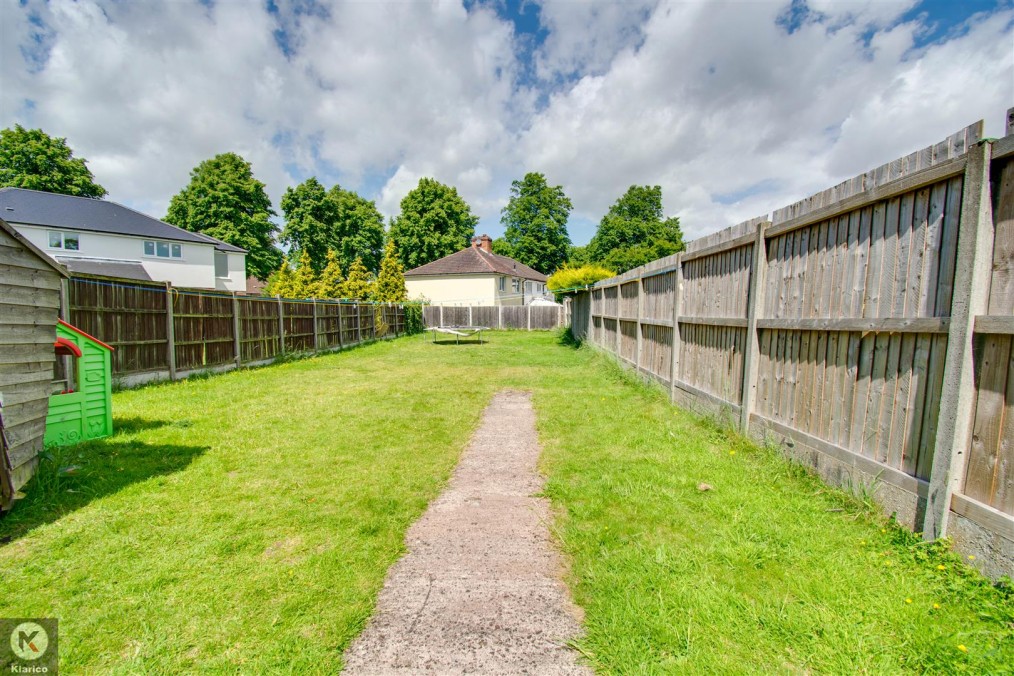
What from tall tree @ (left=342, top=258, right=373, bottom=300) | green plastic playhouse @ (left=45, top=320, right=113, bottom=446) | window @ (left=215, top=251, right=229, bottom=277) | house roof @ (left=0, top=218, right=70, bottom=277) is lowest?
green plastic playhouse @ (left=45, top=320, right=113, bottom=446)

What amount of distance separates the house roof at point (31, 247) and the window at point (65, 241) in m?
28.1

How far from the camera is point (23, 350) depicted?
11.2ft

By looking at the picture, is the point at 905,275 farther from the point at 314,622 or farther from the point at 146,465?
the point at 146,465

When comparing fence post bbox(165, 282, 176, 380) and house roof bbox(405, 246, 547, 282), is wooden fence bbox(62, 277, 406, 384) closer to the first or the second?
fence post bbox(165, 282, 176, 380)

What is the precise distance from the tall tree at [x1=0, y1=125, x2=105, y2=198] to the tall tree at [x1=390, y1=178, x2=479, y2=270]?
24260 mm

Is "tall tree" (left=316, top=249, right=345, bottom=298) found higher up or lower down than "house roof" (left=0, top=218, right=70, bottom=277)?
higher up

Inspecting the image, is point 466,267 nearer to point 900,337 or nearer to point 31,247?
point 31,247

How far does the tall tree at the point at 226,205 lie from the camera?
3778cm

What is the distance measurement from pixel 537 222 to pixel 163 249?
118 ft

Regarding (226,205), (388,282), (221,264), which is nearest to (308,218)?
(226,205)

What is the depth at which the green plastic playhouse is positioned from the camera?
4.28m

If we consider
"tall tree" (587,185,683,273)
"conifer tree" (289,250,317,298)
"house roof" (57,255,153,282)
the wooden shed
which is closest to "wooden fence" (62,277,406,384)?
the wooden shed

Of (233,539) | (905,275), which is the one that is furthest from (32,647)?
(905,275)

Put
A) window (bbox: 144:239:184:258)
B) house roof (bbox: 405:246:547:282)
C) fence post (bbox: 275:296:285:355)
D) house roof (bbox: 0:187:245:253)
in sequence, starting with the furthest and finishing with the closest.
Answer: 1. house roof (bbox: 405:246:547:282)
2. window (bbox: 144:239:184:258)
3. house roof (bbox: 0:187:245:253)
4. fence post (bbox: 275:296:285:355)
